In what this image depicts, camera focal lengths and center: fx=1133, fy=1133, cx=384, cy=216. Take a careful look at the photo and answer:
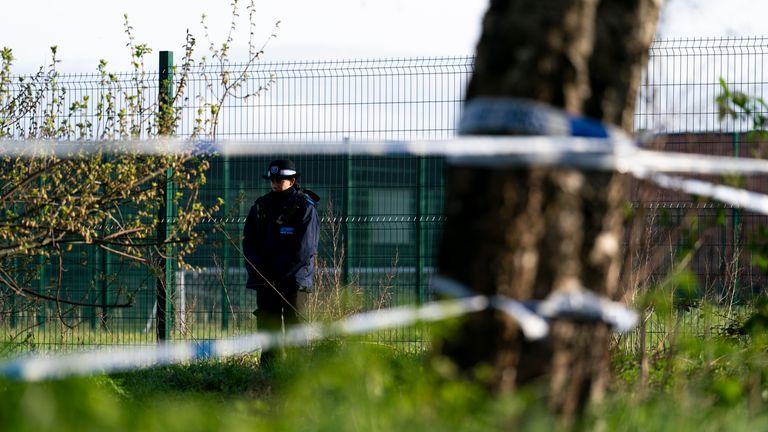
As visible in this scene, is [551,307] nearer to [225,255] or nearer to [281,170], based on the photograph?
[281,170]

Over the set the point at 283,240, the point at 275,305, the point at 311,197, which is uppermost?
the point at 311,197

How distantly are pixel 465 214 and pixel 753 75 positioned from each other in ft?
23.1

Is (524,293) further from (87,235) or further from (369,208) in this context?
(369,208)

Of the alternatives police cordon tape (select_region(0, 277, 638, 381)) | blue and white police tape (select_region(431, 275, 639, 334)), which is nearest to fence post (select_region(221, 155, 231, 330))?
police cordon tape (select_region(0, 277, 638, 381))

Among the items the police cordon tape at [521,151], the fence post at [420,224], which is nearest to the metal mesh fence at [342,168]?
the fence post at [420,224]

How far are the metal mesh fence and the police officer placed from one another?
219 millimetres

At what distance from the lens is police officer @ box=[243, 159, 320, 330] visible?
870cm

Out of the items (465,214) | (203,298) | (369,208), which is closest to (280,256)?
(369,208)

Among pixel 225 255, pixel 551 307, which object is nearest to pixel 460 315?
pixel 551 307

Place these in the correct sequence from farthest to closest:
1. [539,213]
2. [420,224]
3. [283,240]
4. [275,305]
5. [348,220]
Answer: [348,220] < [420,224] < [275,305] < [283,240] < [539,213]

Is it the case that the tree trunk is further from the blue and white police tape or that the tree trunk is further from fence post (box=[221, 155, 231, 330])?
fence post (box=[221, 155, 231, 330])

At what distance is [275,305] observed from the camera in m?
8.91

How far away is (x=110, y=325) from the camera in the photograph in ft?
34.6

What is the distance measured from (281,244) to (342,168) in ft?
5.84
